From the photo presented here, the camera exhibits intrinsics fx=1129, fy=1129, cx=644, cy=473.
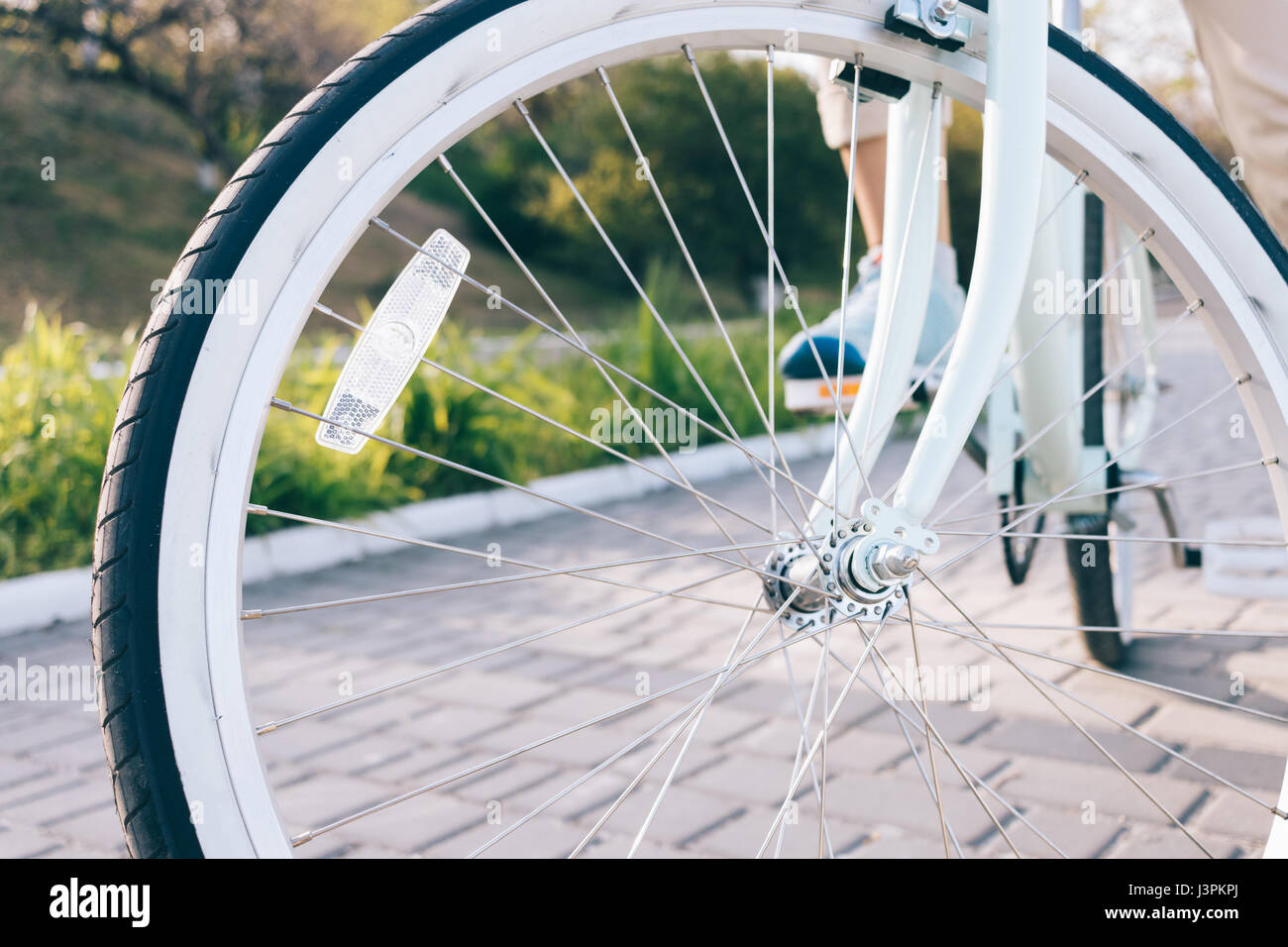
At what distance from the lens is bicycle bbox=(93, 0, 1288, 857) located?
3.34ft

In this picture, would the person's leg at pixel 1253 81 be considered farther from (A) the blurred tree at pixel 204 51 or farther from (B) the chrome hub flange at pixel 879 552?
(A) the blurred tree at pixel 204 51

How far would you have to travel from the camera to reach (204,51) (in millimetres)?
14789

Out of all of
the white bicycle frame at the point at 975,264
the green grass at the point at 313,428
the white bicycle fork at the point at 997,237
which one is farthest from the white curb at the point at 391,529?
the white bicycle fork at the point at 997,237

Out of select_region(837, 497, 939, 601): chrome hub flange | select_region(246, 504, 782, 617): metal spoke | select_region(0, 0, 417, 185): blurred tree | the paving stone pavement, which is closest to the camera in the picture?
select_region(246, 504, 782, 617): metal spoke

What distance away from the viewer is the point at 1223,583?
2600mm

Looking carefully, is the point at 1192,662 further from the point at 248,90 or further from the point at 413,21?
the point at 248,90

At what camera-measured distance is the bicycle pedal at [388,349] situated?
1199 millimetres

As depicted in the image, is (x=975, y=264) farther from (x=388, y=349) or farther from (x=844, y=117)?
(x=844, y=117)

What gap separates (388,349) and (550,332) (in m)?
0.21

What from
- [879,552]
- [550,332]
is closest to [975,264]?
[879,552]

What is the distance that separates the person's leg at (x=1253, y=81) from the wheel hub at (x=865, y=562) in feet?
2.73

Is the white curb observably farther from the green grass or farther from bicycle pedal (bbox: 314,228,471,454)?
bicycle pedal (bbox: 314,228,471,454)

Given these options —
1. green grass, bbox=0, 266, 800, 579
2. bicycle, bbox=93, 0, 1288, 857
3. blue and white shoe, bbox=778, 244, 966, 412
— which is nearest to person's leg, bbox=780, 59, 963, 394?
blue and white shoe, bbox=778, 244, 966, 412

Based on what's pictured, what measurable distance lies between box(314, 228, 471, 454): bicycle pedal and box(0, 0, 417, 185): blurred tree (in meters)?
14.4
